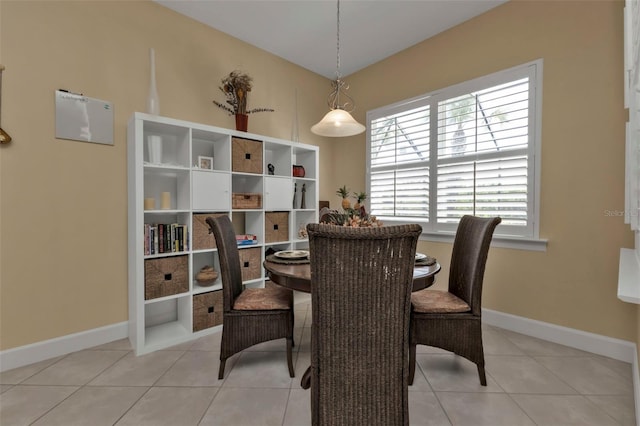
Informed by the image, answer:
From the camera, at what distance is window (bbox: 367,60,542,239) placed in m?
2.51

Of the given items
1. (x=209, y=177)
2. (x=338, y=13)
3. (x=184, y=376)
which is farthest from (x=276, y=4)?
(x=184, y=376)

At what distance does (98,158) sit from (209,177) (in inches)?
34.1

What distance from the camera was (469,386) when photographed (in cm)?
178

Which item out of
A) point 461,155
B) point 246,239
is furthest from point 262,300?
point 461,155

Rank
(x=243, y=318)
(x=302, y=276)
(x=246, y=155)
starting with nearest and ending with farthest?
(x=302, y=276) → (x=243, y=318) → (x=246, y=155)

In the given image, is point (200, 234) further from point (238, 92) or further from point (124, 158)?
point (238, 92)

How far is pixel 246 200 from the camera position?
284cm

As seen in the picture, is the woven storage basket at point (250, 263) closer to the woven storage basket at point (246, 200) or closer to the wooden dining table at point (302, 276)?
the woven storage basket at point (246, 200)

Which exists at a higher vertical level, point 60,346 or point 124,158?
point 124,158

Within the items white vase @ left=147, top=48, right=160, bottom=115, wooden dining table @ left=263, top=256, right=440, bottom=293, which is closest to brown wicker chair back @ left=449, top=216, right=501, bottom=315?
wooden dining table @ left=263, top=256, right=440, bottom=293

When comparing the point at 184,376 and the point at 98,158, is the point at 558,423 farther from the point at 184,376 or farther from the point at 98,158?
the point at 98,158

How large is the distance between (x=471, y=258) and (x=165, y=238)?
236 centimetres

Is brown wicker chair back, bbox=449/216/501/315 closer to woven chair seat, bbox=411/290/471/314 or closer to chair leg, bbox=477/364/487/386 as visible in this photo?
woven chair seat, bbox=411/290/471/314

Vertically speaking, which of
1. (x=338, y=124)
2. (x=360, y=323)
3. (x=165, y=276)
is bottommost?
(x=165, y=276)
